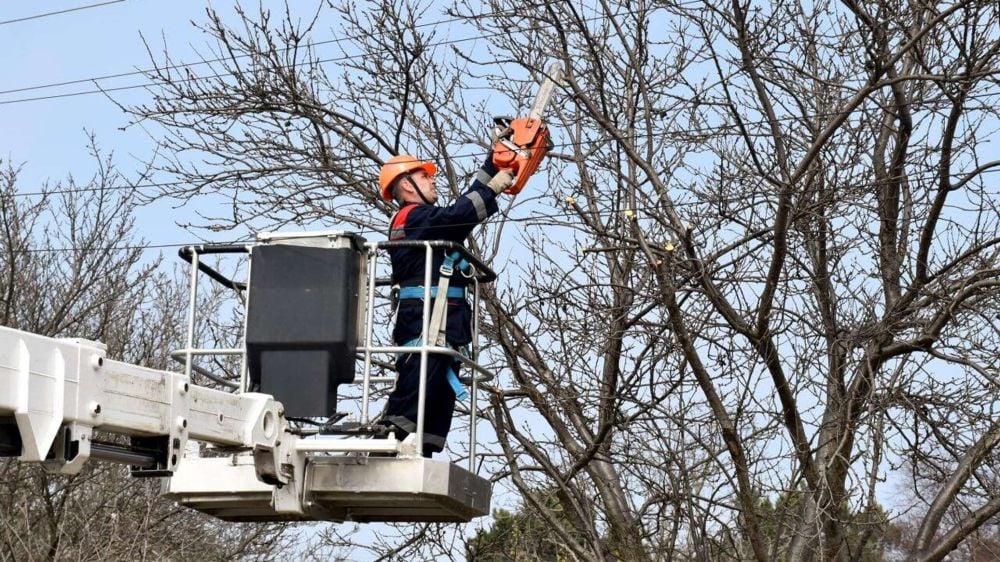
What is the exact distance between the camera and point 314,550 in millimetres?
18297

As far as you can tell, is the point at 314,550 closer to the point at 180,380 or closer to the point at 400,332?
the point at 400,332

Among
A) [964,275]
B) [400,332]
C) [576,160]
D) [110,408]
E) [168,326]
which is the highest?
[168,326]

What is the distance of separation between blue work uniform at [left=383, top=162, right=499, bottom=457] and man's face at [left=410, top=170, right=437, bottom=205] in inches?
15.9

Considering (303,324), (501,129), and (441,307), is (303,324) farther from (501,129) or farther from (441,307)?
(501,129)

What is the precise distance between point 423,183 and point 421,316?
3.48 feet

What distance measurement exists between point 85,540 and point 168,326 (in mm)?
7023

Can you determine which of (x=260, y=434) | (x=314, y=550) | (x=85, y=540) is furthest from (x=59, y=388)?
(x=314, y=550)

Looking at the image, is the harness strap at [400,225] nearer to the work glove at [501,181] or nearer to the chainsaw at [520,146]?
the work glove at [501,181]

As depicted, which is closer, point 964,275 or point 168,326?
point 964,275

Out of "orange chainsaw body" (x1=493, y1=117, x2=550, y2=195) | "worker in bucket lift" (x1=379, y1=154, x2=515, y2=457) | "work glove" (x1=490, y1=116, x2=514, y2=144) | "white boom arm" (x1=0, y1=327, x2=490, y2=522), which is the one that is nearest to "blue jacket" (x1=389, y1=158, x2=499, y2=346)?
"worker in bucket lift" (x1=379, y1=154, x2=515, y2=457)

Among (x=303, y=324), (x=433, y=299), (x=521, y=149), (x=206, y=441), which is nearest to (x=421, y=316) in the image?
(x=433, y=299)

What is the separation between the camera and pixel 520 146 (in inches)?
330

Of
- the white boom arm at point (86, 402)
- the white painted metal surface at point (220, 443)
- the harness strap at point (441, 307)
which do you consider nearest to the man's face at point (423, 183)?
the harness strap at point (441, 307)

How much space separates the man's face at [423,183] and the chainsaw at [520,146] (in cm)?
49
